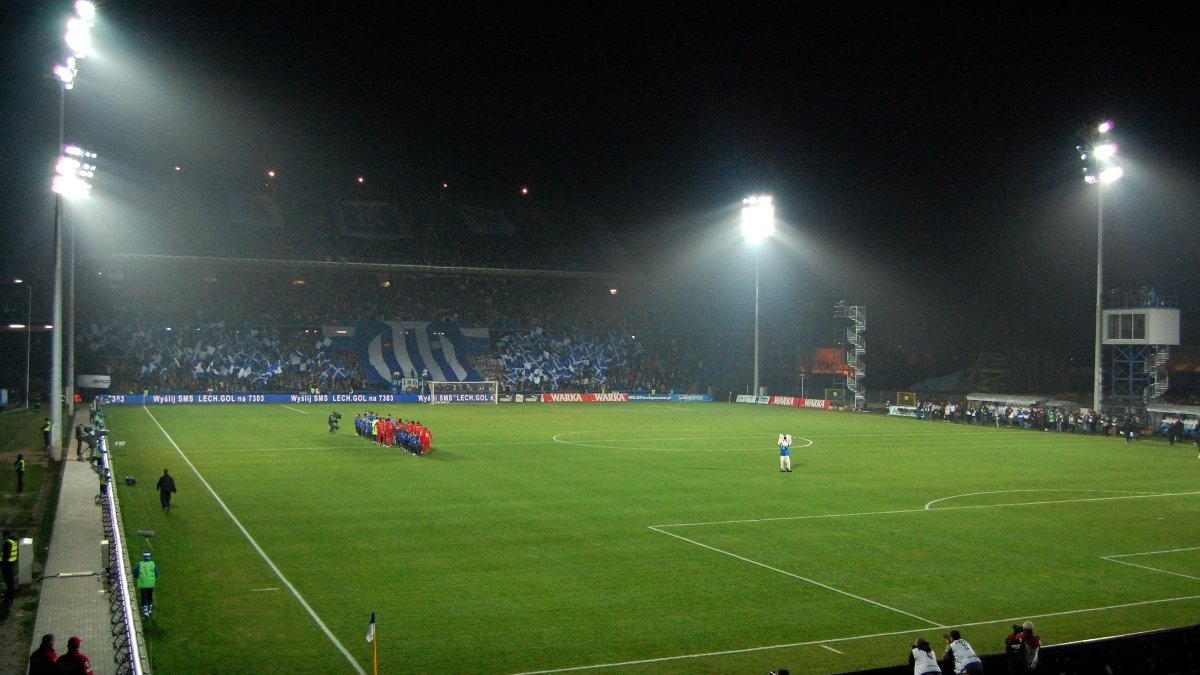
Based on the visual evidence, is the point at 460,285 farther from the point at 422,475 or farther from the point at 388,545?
the point at 388,545

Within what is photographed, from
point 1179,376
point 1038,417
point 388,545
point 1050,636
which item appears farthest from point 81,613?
point 1179,376

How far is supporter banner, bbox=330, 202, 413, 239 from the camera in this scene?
3305 inches

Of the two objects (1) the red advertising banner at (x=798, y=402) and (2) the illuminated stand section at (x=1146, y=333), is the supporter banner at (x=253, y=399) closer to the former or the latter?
(1) the red advertising banner at (x=798, y=402)

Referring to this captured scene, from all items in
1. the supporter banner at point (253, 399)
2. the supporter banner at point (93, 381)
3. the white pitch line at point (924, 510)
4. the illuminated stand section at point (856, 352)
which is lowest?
the white pitch line at point (924, 510)

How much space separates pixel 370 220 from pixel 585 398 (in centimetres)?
2726

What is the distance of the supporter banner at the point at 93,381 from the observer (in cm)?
6141

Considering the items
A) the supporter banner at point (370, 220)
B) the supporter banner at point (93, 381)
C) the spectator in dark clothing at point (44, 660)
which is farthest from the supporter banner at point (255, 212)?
the spectator in dark clothing at point (44, 660)

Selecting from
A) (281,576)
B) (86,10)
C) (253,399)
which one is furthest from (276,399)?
(281,576)

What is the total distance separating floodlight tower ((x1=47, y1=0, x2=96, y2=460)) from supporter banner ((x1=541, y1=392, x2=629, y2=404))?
4281 centimetres

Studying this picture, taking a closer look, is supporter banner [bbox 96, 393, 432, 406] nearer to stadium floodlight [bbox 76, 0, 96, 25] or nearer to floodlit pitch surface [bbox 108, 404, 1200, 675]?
floodlit pitch surface [bbox 108, 404, 1200, 675]

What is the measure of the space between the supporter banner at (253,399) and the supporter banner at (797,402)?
81.4 feet

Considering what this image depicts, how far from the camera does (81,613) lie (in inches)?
523

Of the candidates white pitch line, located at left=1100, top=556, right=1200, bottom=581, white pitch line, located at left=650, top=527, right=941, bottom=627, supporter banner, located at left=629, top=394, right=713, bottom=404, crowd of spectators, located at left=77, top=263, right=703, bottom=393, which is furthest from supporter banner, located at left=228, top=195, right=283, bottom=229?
Answer: white pitch line, located at left=1100, top=556, right=1200, bottom=581

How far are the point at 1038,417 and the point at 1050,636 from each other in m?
41.2
